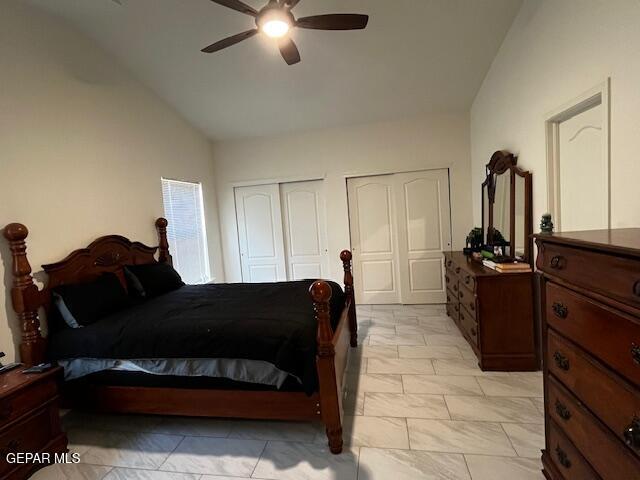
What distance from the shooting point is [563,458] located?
1.44 metres

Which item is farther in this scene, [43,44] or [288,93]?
[288,93]

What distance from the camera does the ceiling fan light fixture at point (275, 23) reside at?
200 centimetres

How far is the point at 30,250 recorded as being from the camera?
2418 mm

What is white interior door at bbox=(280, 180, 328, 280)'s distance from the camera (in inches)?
196

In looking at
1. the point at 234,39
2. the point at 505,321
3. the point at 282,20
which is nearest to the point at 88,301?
the point at 234,39

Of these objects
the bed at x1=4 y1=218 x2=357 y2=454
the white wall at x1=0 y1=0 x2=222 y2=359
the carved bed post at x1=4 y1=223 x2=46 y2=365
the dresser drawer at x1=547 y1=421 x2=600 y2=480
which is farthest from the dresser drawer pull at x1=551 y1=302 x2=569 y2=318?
the white wall at x1=0 y1=0 x2=222 y2=359

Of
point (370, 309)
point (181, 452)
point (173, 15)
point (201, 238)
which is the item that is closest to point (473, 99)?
point (370, 309)

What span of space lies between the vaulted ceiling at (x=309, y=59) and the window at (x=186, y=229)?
39.1 inches

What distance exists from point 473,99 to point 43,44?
174 inches

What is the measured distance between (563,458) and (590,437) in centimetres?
31

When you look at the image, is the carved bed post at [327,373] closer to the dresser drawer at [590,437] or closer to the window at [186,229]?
the dresser drawer at [590,437]

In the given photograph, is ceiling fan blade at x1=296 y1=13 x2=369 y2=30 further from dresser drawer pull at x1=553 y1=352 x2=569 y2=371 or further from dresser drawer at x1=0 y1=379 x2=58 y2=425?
dresser drawer at x1=0 y1=379 x2=58 y2=425

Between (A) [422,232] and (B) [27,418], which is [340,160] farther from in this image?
(B) [27,418]

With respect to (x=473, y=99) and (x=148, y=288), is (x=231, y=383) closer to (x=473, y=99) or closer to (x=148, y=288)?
(x=148, y=288)
